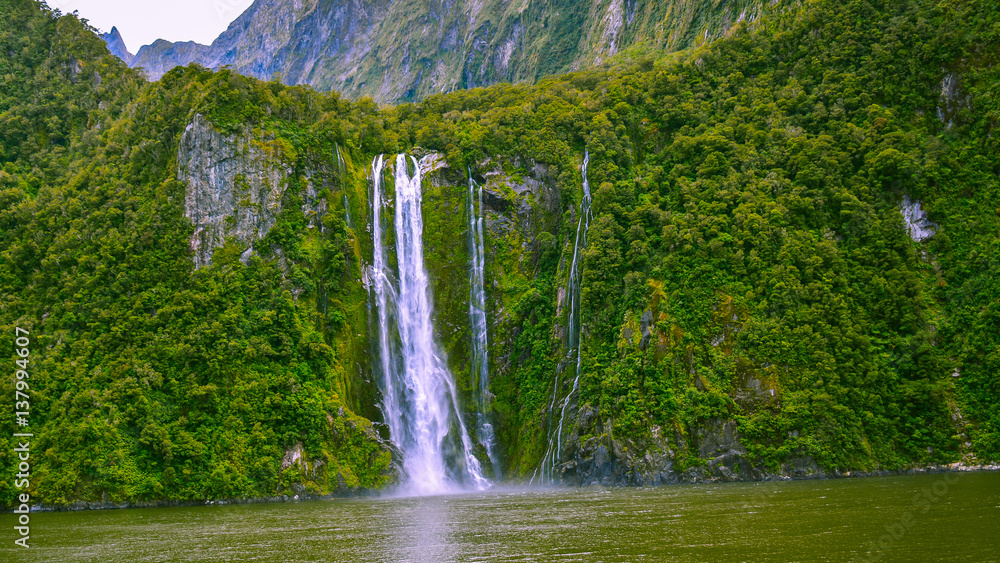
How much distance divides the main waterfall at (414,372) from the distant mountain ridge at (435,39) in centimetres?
3994

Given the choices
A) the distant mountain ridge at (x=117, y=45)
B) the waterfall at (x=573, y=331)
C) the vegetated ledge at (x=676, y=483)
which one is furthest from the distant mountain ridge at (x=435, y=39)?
the vegetated ledge at (x=676, y=483)

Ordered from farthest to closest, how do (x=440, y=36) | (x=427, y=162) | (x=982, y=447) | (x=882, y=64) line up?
(x=440, y=36)
(x=427, y=162)
(x=882, y=64)
(x=982, y=447)

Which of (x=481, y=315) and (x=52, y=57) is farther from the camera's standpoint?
(x=52, y=57)

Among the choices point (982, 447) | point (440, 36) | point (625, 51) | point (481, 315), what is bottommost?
point (982, 447)

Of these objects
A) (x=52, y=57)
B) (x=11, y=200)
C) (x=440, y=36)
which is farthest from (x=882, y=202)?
(x=440, y=36)

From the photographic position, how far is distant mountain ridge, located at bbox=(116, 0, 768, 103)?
8506 cm

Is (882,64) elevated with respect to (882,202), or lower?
elevated

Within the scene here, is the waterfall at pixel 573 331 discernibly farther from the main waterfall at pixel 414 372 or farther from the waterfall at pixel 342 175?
the waterfall at pixel 342 175

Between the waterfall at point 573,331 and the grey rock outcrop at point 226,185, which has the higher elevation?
the grey rock outcrop at point 226,185

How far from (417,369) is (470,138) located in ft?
72.6

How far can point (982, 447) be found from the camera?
1400 inches

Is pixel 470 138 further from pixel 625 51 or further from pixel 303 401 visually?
pixel 625 51

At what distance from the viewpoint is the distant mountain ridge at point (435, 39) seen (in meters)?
85.1

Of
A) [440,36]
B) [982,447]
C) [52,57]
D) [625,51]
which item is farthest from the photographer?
[440,36]
